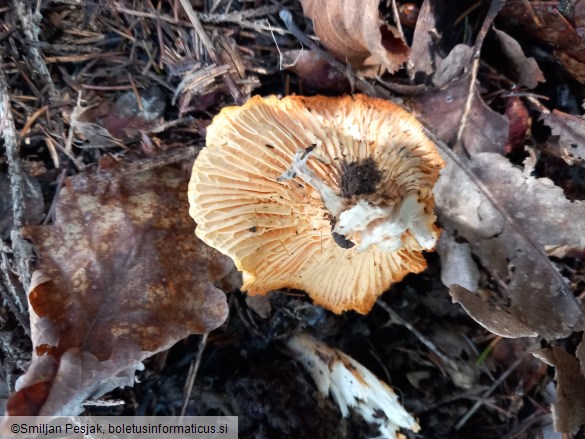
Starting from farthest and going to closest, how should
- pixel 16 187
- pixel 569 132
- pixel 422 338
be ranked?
1. pixel 422 338
2. pixel 569 132
3. pixel 16 187

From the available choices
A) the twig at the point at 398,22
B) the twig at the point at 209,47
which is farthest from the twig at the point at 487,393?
the twig at the point at 209,47

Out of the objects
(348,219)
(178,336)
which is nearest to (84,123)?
(178,336)

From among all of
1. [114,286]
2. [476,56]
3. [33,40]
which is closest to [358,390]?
[114,286]

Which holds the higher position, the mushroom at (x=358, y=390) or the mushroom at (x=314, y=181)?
Answer: the mushroom at (x=314, y=181)

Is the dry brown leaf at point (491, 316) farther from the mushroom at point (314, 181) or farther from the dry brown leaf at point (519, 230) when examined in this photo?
the mushroom at point (314, 181)

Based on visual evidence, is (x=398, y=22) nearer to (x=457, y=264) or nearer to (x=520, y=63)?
(x=520, y=63)

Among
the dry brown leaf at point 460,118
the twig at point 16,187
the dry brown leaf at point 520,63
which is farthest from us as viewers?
the dry brown leaf at point 460,118

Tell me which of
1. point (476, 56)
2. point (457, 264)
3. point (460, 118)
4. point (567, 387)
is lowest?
point (567, 387)
